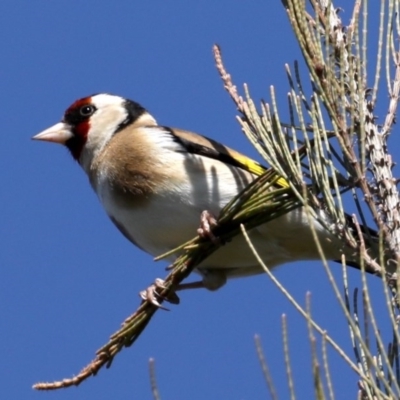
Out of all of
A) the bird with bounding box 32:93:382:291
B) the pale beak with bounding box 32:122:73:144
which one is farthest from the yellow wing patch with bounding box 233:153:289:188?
the pale beak with bounding box 32:122:73:144

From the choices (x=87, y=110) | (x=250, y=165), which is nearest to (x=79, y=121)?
(x=87, y=110)

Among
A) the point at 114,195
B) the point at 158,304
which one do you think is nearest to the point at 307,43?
the point at 158,304

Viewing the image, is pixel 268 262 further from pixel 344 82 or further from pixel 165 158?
pixel 344 82

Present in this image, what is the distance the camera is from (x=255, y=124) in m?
1.69

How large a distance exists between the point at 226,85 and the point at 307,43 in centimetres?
23

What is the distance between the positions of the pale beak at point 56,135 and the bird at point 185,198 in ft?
1.86

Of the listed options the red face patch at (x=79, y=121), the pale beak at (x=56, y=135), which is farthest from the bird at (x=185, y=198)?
the pale beak at (x=56, y=135)

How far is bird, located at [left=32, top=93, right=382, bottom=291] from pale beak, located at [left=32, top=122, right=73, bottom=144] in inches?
22.3

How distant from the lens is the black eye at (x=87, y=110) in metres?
4.20

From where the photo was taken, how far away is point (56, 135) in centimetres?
409

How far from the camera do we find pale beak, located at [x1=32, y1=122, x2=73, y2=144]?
4.07 metres

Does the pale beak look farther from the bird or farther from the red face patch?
the bird

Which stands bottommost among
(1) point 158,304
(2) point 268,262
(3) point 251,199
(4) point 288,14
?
(2) point 268,262

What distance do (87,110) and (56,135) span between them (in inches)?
8.6
